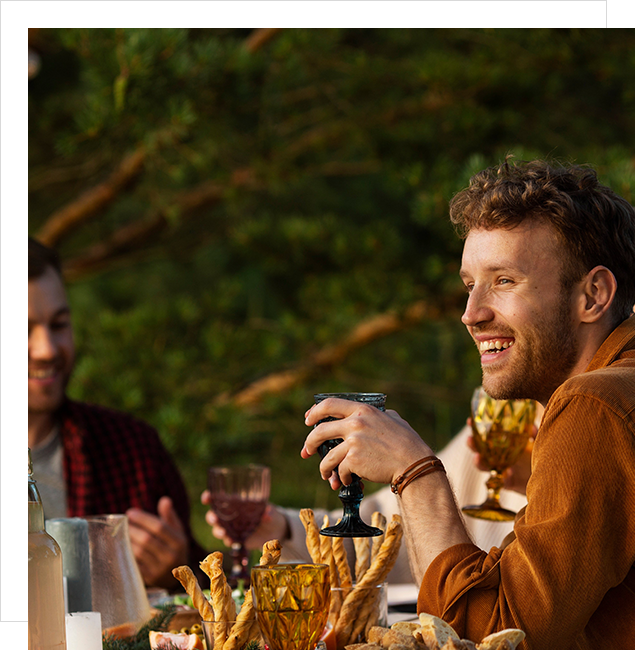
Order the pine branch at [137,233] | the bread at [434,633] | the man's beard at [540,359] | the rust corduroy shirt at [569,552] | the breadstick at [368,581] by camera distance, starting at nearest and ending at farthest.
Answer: the bread at [434,633]
the rust corduroy shirt at [569,552]
the breadstick at [368,581]
the man's beard at [540,359]
the pine branch at [137,233]

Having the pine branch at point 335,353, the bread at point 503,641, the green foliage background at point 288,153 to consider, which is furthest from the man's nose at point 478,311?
the pine branch at point 335,353

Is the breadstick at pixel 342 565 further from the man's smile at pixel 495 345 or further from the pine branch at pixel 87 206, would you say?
the pine branch at pixel 87 206

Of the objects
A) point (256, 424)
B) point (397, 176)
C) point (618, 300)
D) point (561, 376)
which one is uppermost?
point (397, 176)

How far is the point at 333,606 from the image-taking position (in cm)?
101

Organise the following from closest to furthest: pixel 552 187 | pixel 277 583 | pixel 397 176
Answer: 1. pixel 277 583
2. pixel 552 187
3. pixel 397 176

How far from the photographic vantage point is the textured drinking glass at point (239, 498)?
1.47 meters

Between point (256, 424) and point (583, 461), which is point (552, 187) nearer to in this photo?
point (583, 461)

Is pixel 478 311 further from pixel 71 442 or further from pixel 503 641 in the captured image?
pixel 71 442

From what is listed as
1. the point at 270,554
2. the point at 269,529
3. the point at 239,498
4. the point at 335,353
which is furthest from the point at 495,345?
the point at 335,353

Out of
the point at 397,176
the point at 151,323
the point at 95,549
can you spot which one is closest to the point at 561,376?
the point at 95,549

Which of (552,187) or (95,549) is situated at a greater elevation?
Result: (552,187)

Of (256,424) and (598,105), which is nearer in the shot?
(598,105)

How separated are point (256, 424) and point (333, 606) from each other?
144 inches

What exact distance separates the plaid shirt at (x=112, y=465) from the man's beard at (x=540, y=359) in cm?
124
